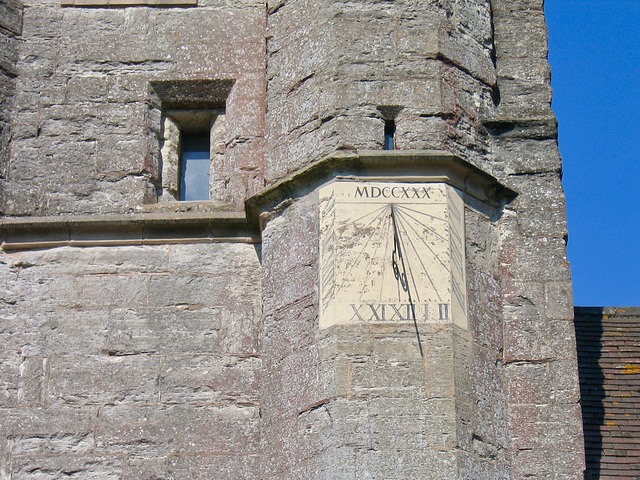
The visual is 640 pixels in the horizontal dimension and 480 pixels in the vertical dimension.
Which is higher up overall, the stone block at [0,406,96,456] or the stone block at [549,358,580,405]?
the stone block at [549,358,580,405]

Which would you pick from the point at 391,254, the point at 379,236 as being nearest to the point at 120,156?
the point at 379,236

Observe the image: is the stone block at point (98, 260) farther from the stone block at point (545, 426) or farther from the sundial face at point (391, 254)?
the stone block at point (545, 426)

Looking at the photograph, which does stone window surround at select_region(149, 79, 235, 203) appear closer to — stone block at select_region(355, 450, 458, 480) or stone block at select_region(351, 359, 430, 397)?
stone block at select_region(351, 359, 430, 397)

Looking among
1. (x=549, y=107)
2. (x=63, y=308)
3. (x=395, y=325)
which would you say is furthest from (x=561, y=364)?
(x=63, y=308)

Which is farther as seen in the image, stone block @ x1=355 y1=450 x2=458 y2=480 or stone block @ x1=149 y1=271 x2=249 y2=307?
stone block @ x1=149 y1=271 x2=249 y2=307

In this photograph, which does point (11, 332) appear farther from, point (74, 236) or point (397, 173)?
point (397, 173)

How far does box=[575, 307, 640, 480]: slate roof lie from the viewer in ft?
25.0

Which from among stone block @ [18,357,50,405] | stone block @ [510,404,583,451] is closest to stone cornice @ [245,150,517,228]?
stone block @ [510,404,583,451]

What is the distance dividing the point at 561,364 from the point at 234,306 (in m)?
1.84

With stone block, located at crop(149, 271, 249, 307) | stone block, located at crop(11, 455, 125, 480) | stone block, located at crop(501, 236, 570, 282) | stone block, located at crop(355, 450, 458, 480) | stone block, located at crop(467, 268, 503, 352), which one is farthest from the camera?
stone block, located at crop(149, 271, 249, 307)

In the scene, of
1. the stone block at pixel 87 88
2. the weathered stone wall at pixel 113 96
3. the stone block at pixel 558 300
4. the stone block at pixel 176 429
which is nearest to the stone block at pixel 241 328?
the stone block at pixel 176 429

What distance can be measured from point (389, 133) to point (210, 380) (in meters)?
1.68

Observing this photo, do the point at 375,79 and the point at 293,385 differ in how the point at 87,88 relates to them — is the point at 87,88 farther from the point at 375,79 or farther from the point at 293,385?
the point at 293,385

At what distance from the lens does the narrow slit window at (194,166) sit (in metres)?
8.24
